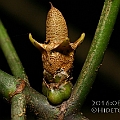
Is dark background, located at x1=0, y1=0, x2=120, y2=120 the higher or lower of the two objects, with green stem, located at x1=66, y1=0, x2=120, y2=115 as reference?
lower

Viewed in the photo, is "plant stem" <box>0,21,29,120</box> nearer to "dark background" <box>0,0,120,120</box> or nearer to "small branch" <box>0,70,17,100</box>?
"small branch" <box>0,70,17,100</box>

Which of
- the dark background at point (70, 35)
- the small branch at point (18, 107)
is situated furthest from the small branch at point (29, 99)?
the dark background at point (70, 35)

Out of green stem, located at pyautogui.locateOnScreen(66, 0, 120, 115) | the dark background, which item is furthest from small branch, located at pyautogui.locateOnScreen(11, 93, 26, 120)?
the dark background

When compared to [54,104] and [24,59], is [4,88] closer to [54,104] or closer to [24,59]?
[54,104]

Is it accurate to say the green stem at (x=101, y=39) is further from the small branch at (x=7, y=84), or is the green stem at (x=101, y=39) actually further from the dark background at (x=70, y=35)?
the dark background at (x=70, y=35)

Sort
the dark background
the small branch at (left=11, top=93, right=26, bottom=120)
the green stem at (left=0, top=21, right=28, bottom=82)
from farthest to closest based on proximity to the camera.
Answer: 1. the dark background
2. the green stem at (left=0, top=21, right=28, bottom=82)
3. the small branch at (left=11, top=93, right=26, bottom=120)

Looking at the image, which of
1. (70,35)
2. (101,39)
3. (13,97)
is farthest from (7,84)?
(70,35)
